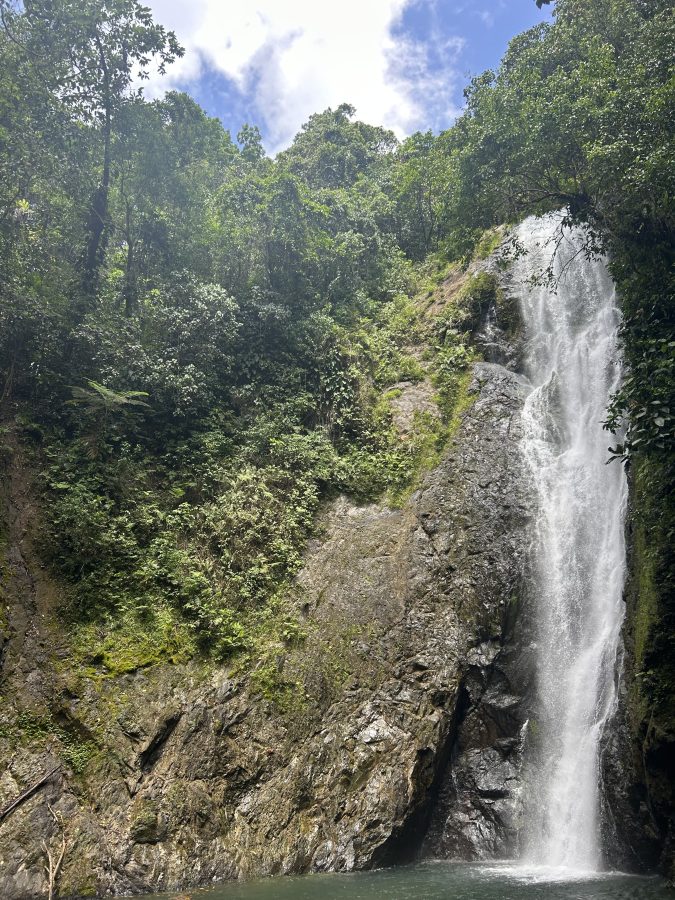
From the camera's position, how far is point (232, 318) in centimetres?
1681

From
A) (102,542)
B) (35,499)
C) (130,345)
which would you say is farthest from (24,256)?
(102,542)

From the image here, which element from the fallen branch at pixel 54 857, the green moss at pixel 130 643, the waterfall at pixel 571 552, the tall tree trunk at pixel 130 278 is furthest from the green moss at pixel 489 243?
the fallen branch at pixel 54 857

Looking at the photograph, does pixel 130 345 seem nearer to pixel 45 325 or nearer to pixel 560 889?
pixel 45 325

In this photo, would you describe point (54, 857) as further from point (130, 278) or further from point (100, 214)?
point (100, 214)

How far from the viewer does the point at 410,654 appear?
11.2m

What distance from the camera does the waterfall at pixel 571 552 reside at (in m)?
9.60

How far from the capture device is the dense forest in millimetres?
10797

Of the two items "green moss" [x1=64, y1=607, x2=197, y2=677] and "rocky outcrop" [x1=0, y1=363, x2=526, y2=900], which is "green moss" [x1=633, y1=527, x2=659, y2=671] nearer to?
"rocky outcrop" [x1=0, y1=363, x2=526, y2=900]

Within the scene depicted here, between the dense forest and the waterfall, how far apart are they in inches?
48.9

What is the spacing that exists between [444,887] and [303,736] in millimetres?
3130

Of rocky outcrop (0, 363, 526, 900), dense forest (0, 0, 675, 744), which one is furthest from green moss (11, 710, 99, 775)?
dense forest (0, 0, 675, 744)

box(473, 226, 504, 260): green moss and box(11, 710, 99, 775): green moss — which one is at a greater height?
box(473, 226, 504, 260): green moss

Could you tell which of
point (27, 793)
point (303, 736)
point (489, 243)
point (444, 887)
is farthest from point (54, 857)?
point (489, 243)

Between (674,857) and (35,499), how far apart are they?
39.8 feet
